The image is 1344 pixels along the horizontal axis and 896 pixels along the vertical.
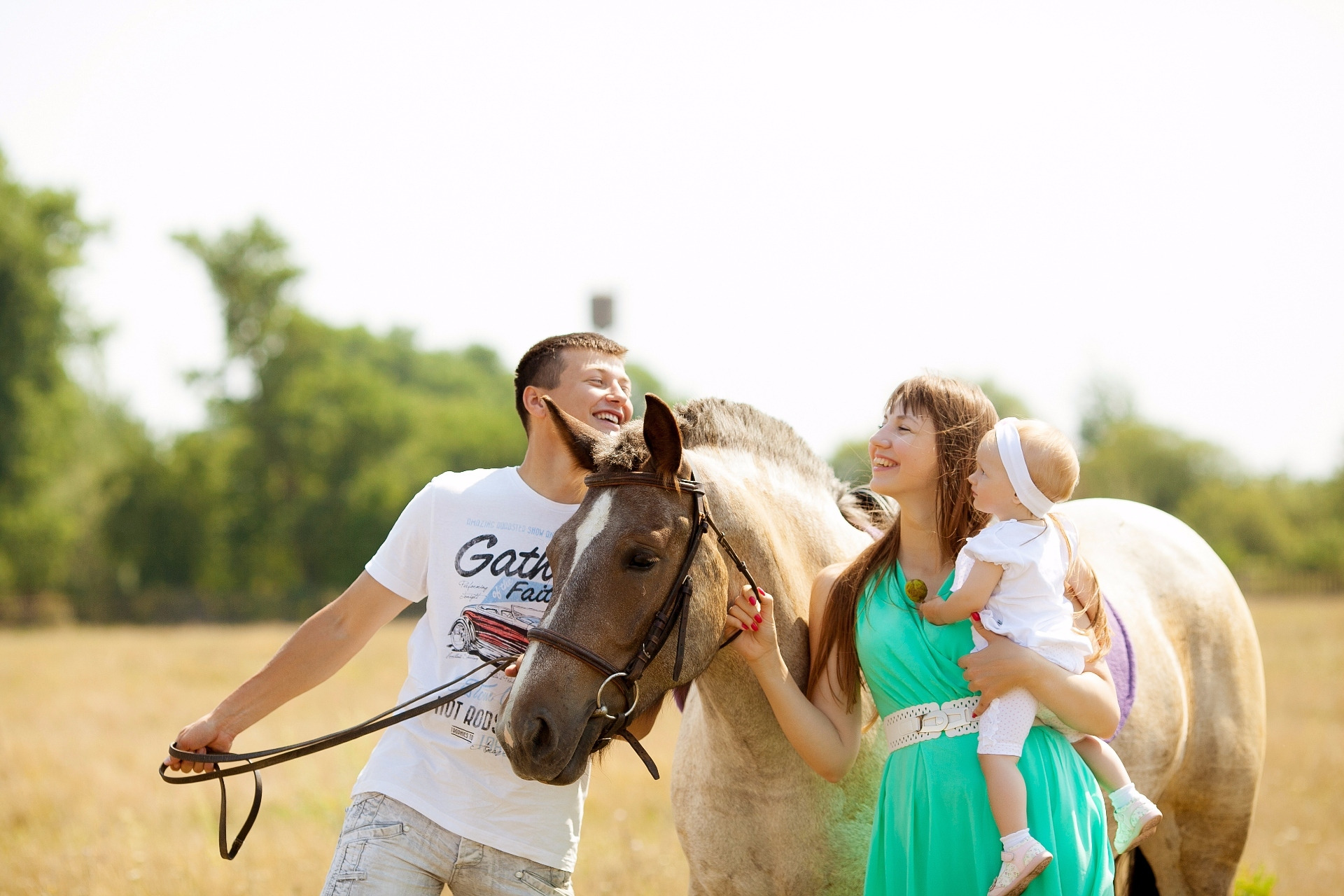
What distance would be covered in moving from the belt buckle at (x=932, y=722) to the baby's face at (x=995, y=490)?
503mm

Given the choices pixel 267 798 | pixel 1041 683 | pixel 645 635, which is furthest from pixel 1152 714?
pixel 267 798

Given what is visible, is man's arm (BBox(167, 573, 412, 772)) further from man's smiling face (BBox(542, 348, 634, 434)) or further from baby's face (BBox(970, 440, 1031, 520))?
baby's face (BBox(970, 440, 1031, 520))

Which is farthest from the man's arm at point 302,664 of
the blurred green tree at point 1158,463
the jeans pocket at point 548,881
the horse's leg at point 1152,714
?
the blurred green tree at point 1158,463

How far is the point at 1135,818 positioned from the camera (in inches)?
96.8

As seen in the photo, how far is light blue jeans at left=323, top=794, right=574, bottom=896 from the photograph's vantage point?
2.59 metres

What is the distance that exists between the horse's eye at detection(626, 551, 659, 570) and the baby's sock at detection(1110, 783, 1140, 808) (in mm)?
1300

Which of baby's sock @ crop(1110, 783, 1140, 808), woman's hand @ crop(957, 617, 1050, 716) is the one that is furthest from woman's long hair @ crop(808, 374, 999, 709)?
baby's sock @ crop(1110, 783, 1140, 808)

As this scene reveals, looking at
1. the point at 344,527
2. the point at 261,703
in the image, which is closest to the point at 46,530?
the point at 344,527

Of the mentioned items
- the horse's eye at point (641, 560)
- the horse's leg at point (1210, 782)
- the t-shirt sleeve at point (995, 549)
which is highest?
the t-shirt sleeve at point (995, 549)

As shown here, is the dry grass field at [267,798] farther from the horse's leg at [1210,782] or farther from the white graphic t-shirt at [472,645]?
the white graphic t-shirt at [472,645]

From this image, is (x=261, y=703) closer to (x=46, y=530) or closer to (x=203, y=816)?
(x=203, y=816)

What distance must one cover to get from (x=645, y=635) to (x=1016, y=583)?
89cm

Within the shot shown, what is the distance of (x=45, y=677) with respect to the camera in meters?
14.6

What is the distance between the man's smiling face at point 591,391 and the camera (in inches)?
117
